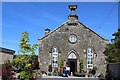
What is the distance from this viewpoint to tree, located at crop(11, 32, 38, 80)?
49.6ft

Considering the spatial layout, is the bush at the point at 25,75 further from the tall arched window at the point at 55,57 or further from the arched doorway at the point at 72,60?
the arched doorway at the point at 72,60

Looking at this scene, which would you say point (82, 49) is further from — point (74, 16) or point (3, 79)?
point (3, 79)

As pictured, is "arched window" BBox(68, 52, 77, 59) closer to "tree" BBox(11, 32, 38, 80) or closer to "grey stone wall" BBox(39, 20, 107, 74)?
"grey stone wall" BBox(39, 20, 107, 74)

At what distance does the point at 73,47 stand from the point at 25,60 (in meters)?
23.6

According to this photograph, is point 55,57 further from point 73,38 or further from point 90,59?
point 90,59

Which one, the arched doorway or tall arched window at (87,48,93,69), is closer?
tall arched window at (87,48,93,69)

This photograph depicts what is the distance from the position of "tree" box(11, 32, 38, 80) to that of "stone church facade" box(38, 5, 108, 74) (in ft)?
74.2

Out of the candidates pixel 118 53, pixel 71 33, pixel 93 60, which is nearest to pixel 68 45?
pixel 71 33

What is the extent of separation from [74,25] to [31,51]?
24.2m

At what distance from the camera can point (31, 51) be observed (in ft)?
51.3

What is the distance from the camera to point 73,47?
38.6m

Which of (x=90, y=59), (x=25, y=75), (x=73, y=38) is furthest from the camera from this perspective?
(x=73, y=38)

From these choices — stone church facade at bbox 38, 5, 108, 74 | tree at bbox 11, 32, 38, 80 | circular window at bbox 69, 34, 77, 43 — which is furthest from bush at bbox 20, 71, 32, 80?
circular window at bbox 69, 34, 77, 43

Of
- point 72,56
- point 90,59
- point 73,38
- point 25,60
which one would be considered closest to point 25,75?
point 25,60
